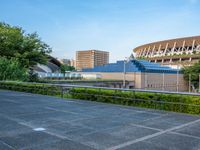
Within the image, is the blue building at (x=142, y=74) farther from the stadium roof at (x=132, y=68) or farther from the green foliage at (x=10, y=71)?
the green foliage at (x=10, y=71)

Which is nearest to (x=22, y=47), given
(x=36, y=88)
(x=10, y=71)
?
(x=10, y=71)

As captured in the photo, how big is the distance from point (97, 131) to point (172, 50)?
11304cm

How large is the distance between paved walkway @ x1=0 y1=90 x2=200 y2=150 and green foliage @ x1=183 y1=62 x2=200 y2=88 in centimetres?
5350

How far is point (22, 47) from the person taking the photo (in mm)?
31953

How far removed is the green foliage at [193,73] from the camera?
59.7 meters

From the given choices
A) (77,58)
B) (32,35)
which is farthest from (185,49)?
(32,35)

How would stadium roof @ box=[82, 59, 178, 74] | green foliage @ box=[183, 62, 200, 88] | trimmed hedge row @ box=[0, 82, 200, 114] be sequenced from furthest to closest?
green foliage @ box=[183, 62, 200, 88] < stadium roof @ box=[82, 59, 178, 74] < trimmed hedge row @ box=[0, 82, 200, 114]

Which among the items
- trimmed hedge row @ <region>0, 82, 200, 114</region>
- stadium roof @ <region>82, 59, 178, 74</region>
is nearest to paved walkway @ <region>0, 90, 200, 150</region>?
trimmed hedge row @ <region>0, 82, 200, 114</region>

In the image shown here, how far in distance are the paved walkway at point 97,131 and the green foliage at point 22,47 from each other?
22439mm

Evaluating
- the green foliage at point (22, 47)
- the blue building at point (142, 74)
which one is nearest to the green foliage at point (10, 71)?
the green foliage at point (22, 47)

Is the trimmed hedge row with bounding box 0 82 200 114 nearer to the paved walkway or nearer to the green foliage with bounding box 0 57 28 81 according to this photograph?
the paved walkway

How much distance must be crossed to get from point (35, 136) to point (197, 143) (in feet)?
12.6

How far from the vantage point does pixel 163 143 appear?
19.4 ft

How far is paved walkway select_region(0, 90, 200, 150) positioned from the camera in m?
5.65
